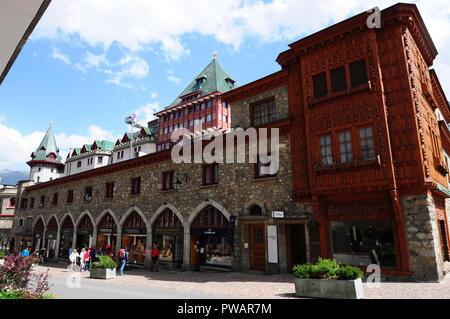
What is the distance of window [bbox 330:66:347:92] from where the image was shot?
13946mm

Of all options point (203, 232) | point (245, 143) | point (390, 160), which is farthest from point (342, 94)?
point (203, 232)

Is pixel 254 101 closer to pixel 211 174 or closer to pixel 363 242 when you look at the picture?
pixel 211 174

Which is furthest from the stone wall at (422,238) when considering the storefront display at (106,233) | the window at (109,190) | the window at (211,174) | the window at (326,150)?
the window at (109,190)

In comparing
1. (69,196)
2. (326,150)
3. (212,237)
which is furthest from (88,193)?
(326,150)

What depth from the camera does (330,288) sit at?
9242mm

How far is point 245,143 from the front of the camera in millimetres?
17547

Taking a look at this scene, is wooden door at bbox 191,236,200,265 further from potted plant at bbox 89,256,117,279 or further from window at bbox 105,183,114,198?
window at bbox 105,183,114,198

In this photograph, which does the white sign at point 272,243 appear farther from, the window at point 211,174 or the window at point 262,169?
the window at point 211,174

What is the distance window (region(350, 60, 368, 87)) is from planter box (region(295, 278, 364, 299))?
338 inches

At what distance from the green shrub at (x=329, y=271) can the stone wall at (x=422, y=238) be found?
13.0 ft

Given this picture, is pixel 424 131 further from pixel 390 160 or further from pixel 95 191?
pixel 95 191

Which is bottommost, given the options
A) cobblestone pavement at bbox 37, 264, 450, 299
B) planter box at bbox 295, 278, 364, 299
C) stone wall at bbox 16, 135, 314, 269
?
cobblestone pavement at bbox 37, 264, 450, 299

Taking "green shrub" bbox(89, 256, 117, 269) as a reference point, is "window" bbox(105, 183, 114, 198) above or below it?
above

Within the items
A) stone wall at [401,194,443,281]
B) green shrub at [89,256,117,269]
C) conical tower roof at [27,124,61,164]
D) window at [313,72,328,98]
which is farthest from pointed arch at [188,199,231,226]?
conical tower roof at [27,124,61,164]
